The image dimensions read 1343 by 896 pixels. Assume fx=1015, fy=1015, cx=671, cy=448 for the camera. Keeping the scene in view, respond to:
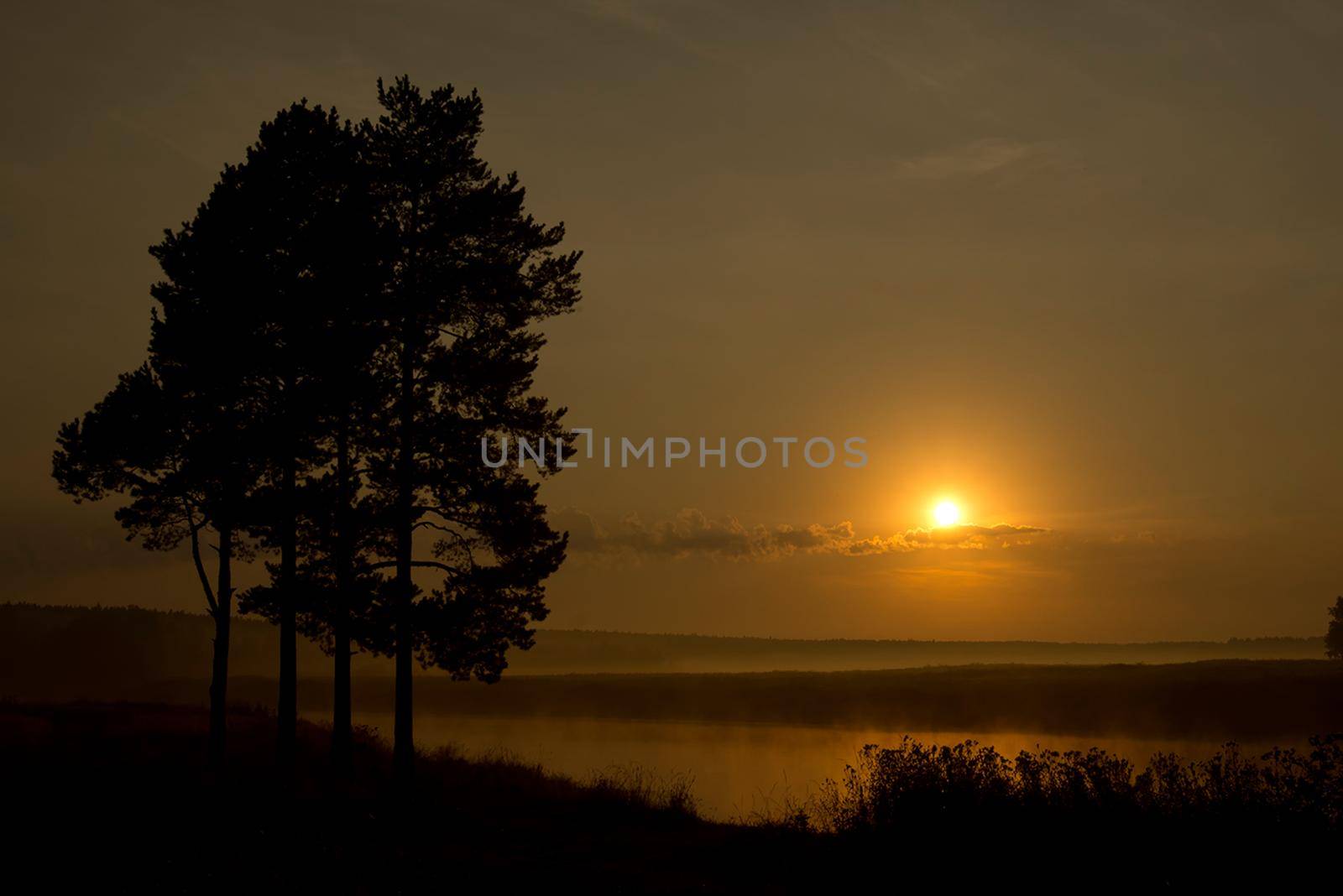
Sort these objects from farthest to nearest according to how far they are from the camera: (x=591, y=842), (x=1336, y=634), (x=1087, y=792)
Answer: (x=1336, y=634), (x=591, y=842), (x=1087, y=792)

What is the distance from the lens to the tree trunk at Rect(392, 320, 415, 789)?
22672 mm

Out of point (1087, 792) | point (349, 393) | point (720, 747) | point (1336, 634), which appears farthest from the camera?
point (1336, 634)

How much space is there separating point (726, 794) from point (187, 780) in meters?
16.4

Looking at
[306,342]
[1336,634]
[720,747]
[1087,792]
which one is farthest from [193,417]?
[1336,634]

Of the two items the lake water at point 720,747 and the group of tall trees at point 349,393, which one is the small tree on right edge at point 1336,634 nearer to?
the lake water at point 720,747

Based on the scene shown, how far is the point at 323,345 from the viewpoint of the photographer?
24109mm

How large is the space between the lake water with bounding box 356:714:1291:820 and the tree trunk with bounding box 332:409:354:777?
8.07 m

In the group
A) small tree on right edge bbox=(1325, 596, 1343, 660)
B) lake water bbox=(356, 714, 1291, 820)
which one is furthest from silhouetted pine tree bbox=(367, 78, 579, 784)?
small tree on right edge bbox=(1325, 596, 1343, 660)

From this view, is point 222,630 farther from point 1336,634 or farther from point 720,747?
point 1336,634

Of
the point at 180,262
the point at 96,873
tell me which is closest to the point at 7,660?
the point at 180,262

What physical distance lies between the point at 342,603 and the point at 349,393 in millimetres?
4895

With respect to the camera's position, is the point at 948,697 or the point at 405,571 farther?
the point at 948,697

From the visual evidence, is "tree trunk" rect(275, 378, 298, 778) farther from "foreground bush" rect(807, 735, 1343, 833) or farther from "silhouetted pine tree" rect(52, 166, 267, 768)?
"foreground bush" rect(807, 735, 1343, 833)

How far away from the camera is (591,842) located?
55.3 feet
